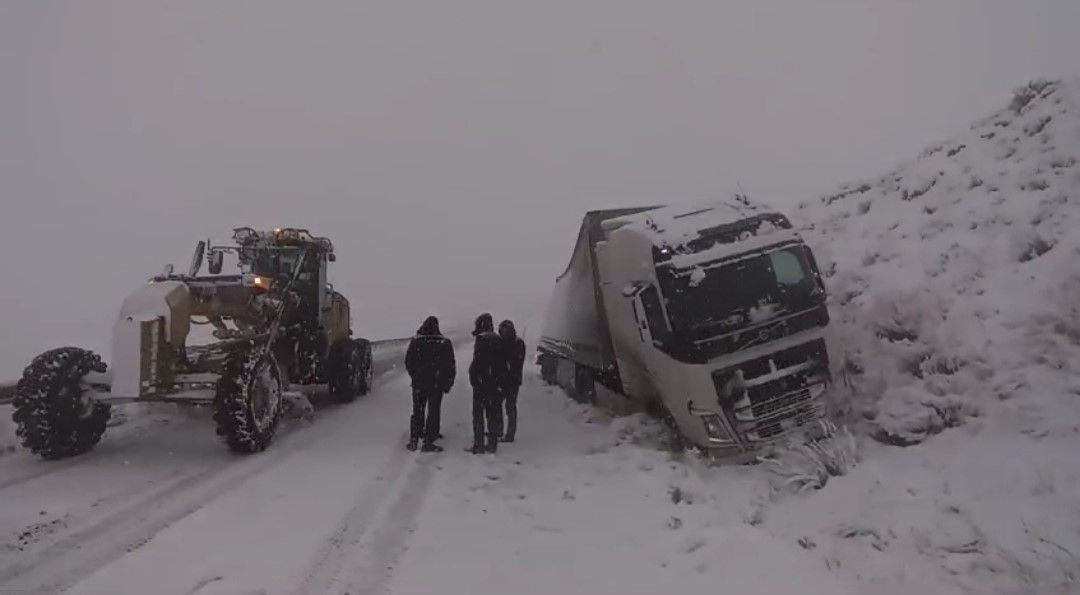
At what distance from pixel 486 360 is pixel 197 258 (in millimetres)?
4694

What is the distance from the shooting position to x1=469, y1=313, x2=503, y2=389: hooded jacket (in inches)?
328

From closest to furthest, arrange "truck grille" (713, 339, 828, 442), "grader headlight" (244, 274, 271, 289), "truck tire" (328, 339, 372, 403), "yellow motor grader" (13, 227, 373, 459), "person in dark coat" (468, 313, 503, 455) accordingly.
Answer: "truck grille" (713, 339, 828, 442)
"yellow motor grader" (13, 227, 373, 459)
"person in dark coat" (468, 313, 503, 455)
"grader headlight" (244, 274, 271, 289)
"truck tire" (328, 339, 372, 403)

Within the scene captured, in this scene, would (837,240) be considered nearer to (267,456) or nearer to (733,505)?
(733,505)

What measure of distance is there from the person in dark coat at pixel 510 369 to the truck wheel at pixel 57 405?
481 centimetres

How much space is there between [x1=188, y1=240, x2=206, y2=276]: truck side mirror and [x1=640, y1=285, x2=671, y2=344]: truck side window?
6.55m

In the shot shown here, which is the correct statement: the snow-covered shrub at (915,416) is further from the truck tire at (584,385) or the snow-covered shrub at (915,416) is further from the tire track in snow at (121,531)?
the tire track in snow at (121,531)

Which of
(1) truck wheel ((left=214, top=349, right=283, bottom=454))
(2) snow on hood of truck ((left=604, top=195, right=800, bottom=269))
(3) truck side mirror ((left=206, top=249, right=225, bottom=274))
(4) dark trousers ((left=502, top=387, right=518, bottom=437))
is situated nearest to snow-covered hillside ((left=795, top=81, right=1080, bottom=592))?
(2) snow on hood of truck ((left=604, top=195, right=800, bottom=269))

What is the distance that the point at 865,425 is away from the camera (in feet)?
21.6

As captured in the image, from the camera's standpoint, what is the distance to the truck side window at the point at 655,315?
23.6 feet

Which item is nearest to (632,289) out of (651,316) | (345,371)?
(651,316)

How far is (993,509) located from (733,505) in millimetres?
1921

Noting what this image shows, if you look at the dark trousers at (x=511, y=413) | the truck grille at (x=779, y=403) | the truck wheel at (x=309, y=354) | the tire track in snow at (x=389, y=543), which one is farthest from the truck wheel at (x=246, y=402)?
the truck grille at (x=779, y=403)

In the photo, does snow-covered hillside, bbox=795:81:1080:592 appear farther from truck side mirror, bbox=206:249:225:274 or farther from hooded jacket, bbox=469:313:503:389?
truck side mirror, bbox=206:249:225:274

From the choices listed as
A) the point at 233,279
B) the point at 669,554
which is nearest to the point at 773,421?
the point at 669,554
